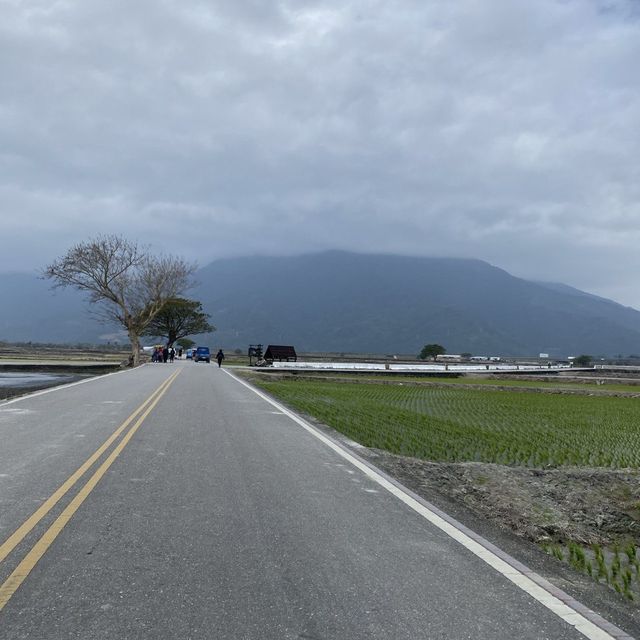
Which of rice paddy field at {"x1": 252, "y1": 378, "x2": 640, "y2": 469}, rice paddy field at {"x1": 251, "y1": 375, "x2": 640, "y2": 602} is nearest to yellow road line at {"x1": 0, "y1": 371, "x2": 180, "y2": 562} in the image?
rice paddy field at {"x1": 251, "y1": 375, "x2": 640, "y2": 602}

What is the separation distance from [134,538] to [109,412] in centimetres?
1058

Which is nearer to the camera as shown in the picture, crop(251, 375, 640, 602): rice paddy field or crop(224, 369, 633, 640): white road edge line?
crop(224, 369, 633, 640): white road edge line

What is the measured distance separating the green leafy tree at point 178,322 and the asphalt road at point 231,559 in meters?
82.1

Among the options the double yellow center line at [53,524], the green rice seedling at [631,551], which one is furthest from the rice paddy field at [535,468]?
the double yellow center line at [53,524]

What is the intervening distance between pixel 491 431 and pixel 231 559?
12733 millimetres

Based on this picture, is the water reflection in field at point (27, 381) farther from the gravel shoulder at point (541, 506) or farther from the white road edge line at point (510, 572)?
the white road edge line at point (510, 572)

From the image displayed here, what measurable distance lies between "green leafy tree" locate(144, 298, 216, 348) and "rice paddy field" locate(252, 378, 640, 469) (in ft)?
223

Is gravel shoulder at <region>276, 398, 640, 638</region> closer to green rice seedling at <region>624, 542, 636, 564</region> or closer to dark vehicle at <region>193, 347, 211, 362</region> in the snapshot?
green rice seedling at <region>624, 542, 636, 564</region>

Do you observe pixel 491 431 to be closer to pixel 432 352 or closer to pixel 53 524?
pixel 53 524

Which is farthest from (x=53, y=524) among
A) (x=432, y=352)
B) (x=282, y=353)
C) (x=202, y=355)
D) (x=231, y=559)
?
(x=432, y=352)

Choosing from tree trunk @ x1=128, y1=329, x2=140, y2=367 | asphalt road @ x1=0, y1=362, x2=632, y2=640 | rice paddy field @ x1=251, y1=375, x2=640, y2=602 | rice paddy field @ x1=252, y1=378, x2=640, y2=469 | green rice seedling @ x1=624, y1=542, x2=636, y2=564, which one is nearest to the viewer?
asphalt road @ x1=0, y1=362, x2=632, y2=640

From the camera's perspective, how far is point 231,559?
4.99 meters

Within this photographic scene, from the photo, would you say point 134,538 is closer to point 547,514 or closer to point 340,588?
point 340,588

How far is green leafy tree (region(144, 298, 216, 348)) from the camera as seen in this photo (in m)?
89.9
